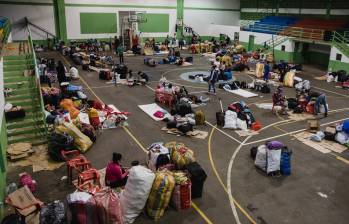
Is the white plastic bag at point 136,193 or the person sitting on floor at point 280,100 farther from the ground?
the person sitting on floor at point 280,100

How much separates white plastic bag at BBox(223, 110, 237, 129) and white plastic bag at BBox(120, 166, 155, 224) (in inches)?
258

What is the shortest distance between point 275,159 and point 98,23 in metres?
31.8

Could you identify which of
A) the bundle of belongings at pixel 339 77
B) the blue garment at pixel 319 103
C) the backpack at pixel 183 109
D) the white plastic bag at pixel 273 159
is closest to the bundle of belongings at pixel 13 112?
the backpack at pixel 183 109

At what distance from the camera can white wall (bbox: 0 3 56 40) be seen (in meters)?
32.2

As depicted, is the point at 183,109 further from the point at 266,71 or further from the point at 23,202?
the point at 266,71

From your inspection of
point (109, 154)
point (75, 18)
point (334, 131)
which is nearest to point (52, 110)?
point (109, 154)

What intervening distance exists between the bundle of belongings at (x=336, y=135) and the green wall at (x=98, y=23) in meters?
30.1

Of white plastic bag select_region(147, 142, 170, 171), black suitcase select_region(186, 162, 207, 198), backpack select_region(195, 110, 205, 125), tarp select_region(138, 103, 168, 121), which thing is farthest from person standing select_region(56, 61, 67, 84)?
black suitcase select_region(186, 162, 207, 198)

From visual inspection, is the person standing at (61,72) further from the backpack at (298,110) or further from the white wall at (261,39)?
the white wall at (261,39)

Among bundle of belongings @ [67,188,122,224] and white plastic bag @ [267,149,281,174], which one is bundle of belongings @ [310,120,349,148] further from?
bundle of belongings @ [67,188,122,224]

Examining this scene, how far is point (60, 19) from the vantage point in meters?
34.3

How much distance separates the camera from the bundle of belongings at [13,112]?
1232cm

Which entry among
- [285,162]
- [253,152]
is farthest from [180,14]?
[285,162]

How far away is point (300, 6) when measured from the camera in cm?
3600
